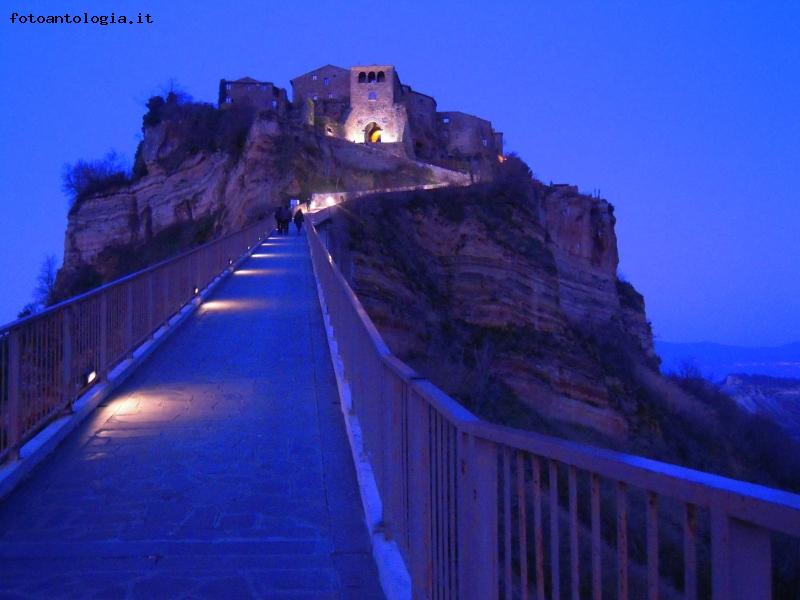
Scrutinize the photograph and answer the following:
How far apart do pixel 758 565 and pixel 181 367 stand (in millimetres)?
10898

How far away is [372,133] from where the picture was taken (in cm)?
8169

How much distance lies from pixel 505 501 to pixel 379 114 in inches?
3175

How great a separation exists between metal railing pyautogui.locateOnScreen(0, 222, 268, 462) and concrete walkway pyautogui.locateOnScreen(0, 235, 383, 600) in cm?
37

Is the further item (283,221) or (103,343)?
(283,221)

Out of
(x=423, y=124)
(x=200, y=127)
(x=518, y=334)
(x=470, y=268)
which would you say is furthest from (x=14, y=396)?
(x=423, y=124)

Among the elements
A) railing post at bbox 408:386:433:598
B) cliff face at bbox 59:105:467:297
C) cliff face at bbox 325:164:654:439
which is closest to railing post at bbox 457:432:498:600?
railing post at bbox 408:386:433:598

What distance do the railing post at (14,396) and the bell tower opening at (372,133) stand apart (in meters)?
75.9

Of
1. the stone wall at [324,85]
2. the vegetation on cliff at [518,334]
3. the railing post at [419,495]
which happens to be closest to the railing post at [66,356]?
the railing post at [419,495]

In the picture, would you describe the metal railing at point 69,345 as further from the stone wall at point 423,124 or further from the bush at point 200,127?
the stone wall at point 423,124

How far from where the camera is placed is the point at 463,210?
43.8 metres

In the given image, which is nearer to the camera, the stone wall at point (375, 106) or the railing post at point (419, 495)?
the railing post at point (419, 495)

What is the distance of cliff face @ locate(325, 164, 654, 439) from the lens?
3069 cm

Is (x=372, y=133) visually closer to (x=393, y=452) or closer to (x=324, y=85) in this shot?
(x=324, y=85)

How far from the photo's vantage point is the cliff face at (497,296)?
3069 centimetres
